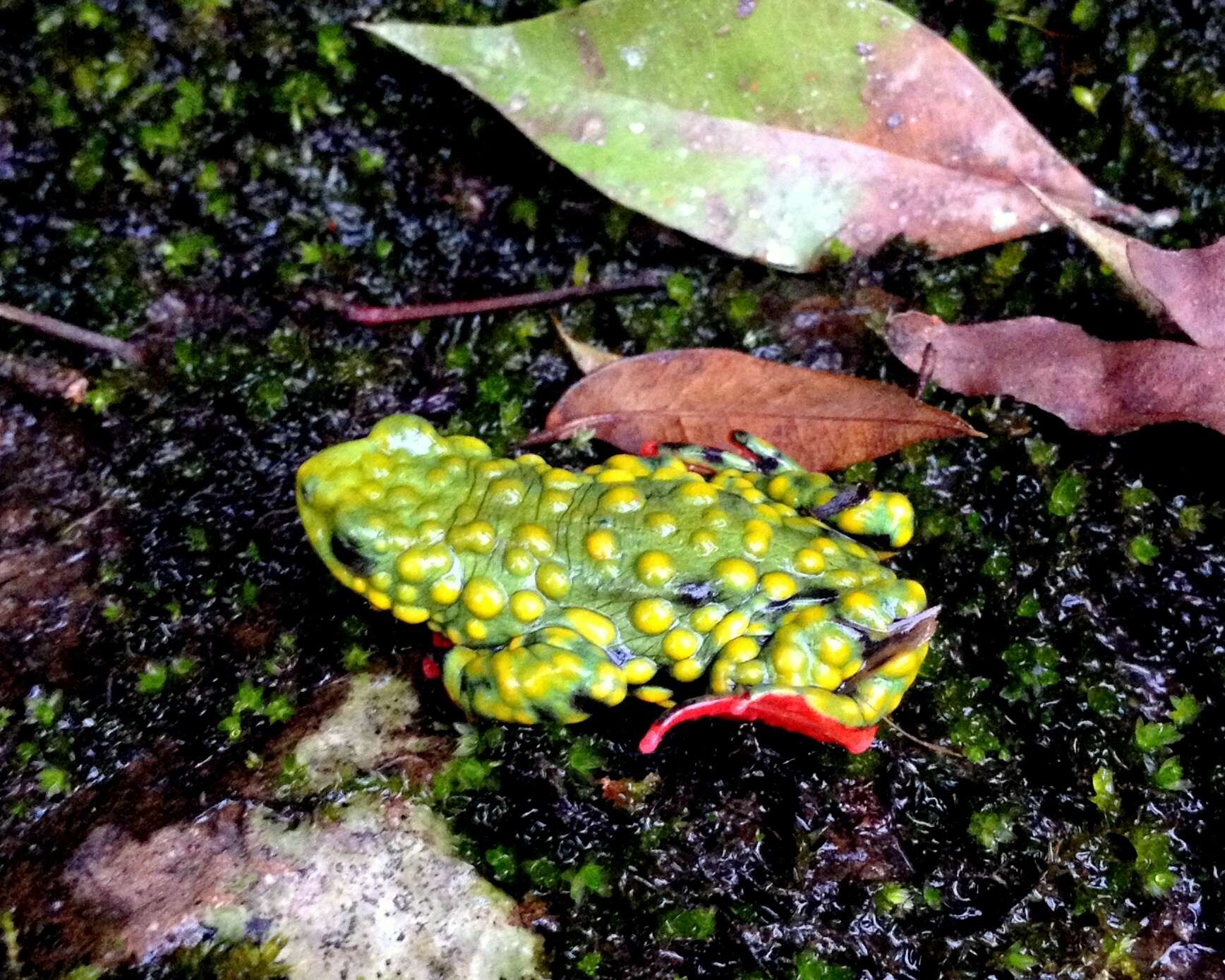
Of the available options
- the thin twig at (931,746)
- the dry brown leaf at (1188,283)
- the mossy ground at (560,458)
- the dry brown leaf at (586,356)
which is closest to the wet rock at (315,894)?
the mossy ground at (560,458)

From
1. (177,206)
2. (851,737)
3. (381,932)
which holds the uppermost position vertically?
(177,206)

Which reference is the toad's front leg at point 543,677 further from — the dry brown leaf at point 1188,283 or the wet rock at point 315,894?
the dry brown leaf at point 1188,283

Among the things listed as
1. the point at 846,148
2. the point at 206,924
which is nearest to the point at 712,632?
the point at 206,924

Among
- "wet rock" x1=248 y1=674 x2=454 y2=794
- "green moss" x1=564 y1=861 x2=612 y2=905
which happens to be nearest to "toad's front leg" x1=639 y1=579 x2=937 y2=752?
"green moss" x1=564 y1=861 x2=612 y2=905

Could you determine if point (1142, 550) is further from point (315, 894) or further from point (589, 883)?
point (315, 894)

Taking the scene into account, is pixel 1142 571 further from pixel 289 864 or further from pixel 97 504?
pixel 97 504

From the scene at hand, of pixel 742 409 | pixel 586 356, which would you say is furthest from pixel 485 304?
pixel 742 409
